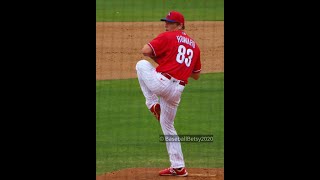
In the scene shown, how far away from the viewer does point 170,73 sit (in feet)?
22.9

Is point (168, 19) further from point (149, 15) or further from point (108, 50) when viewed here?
point (149, 15)

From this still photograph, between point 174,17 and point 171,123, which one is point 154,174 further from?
point 174,17

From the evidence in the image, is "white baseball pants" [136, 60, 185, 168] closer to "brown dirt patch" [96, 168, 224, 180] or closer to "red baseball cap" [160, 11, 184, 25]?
"brown dirt patch" [96, 168, 224, 180]

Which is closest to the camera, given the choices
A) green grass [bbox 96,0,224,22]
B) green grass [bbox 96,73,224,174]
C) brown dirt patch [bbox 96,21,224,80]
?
green grass [bbox 96,73,224,174]

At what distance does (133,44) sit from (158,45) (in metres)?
2.59

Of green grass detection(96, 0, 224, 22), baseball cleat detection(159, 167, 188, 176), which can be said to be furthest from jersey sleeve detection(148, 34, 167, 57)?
baseball cleat detection(159, 167, 188, 176)

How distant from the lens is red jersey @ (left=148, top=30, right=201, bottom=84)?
22.6 ft

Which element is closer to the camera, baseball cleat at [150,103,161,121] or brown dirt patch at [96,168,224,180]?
brown dirt patch at [96,168,224,180]

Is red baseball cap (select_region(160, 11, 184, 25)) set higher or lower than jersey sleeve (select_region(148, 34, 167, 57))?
higher

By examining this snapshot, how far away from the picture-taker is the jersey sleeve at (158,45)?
22.5 ft

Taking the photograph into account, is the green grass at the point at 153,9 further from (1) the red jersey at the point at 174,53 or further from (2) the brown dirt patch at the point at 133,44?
(1) the red jersey at the point at 174,53

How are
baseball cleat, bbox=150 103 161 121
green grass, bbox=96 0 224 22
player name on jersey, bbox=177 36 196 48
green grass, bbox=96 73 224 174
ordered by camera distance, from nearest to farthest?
1. player name on jersey, bbox=177 36 196 48
2. baseball cleat, bbox=150 103 161 121
3. green grass, bbox=96 73 224 174
4. green grass, bbox=96 0 224 22

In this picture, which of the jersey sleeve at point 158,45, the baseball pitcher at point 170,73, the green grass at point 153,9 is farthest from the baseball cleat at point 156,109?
the green grass at point 153,9

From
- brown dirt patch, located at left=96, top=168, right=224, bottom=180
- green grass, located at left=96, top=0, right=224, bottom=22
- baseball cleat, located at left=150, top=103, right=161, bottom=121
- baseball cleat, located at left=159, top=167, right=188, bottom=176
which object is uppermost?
green grass, located at left=96, top=0, right=224, bottom=22
